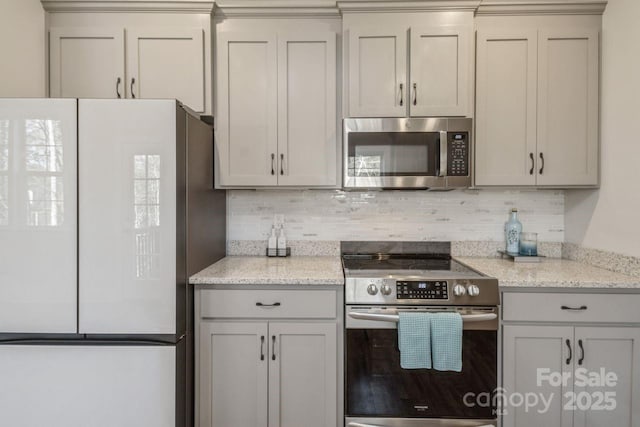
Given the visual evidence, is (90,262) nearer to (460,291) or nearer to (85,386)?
(85,386)

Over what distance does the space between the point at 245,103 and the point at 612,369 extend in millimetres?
2356

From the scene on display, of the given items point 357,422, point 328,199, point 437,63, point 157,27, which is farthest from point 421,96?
point 357,422

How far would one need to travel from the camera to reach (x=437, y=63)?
213 cm

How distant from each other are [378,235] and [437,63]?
113 cm

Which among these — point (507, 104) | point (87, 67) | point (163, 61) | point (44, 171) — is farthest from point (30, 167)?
point (507, 104)

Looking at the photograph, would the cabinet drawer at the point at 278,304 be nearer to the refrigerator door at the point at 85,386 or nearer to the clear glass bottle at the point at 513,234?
the refrigerator door at the point at 85,386

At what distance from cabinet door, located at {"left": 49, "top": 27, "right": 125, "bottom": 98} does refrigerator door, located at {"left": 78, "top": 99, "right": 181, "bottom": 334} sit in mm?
582

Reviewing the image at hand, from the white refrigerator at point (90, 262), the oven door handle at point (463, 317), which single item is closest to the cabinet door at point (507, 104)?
the oven door handle at point (463, 317)

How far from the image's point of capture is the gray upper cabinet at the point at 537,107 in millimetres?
2160

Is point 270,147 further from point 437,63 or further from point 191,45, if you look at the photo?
point 437,63

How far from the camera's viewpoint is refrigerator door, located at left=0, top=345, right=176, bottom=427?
5.55ft

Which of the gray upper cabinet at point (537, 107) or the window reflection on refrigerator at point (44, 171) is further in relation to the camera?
the gray upper cabinet at point (537, 107)

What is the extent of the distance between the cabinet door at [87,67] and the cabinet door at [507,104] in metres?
2.09

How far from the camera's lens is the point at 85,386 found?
1.69 metres
